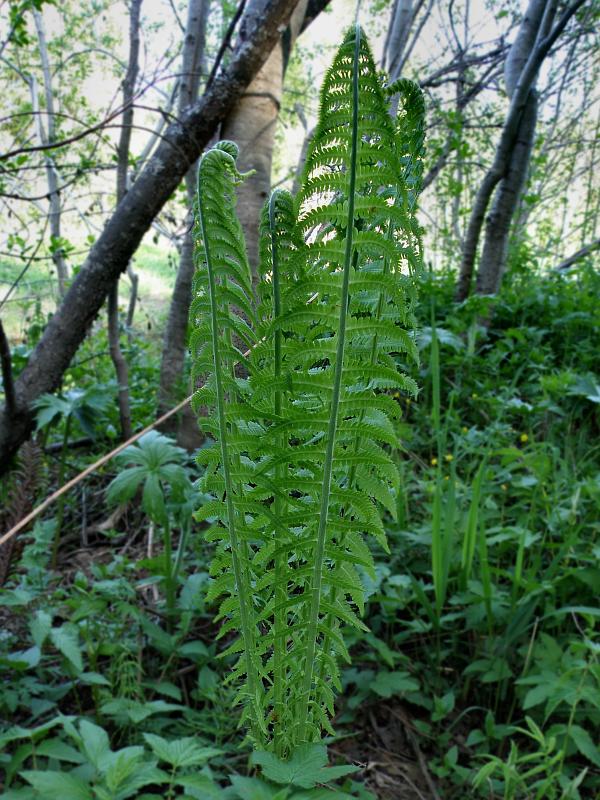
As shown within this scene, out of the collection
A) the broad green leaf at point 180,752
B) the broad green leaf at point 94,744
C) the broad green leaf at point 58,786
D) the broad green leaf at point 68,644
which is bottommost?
the broad green leaf at point 68,644

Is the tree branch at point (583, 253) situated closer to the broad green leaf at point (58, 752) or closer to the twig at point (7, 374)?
the twig at point (7, 374)

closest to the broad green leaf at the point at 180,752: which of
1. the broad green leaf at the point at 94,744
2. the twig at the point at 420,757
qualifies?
the broad green leaf at the point at 94,744

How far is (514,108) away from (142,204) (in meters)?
2.74

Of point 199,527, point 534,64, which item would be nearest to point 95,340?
point 199,527

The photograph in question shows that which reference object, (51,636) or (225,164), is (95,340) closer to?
(51,636)

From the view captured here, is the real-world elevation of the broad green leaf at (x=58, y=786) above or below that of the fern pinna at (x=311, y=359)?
below

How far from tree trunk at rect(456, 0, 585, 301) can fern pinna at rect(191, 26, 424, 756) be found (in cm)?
361

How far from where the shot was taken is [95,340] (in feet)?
17.1

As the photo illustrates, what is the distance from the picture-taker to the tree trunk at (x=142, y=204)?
2.26 m

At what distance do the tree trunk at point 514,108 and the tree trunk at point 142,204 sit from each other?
6.57 ft

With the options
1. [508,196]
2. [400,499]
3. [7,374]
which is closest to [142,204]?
[7,374]

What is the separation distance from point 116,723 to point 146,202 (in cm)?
189

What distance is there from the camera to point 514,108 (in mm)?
3756

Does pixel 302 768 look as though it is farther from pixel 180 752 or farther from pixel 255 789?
pixel 180 752
